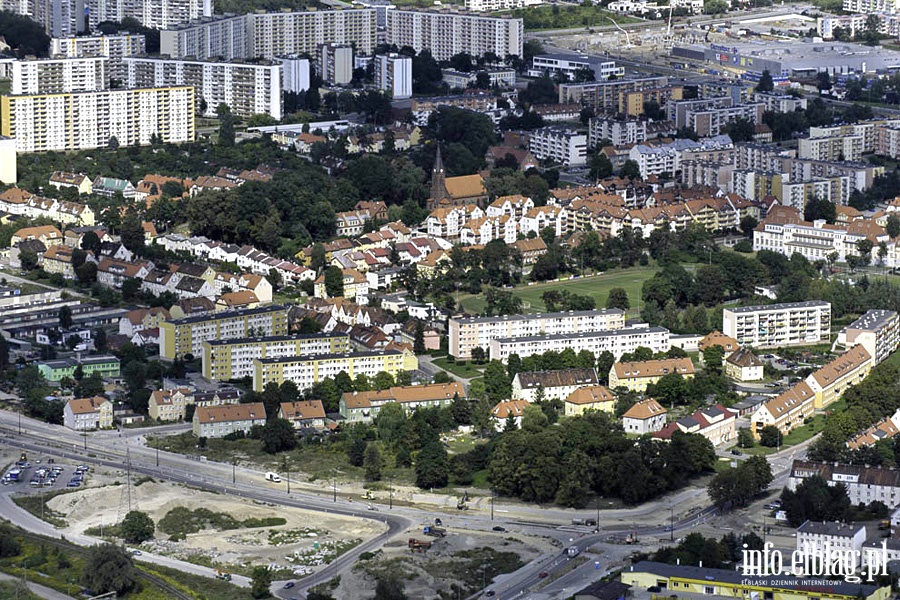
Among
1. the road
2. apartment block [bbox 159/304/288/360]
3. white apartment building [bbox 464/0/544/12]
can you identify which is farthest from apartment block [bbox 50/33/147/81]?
the road

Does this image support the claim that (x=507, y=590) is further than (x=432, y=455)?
No

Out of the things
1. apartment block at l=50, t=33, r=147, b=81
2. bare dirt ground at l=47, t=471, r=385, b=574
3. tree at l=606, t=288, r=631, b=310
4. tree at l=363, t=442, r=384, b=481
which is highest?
apartment block at l=50, t=33, r=147, b=81

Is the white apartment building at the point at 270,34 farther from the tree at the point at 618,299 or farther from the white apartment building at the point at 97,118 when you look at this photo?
the tree at the point at 618,299

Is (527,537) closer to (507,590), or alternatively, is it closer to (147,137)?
(507,590)

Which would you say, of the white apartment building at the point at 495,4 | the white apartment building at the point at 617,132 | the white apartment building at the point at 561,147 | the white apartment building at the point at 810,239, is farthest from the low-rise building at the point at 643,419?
the white apartment building at the point at 495,4

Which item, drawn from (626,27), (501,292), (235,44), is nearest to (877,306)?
(501,292)

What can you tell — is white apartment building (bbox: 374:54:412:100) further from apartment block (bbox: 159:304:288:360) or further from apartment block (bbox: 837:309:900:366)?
apartment block (bbox: 837:309:900:366)
